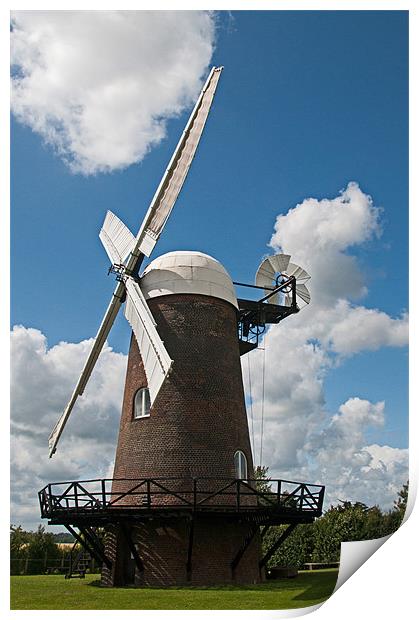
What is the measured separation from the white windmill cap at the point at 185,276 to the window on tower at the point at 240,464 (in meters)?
3.97

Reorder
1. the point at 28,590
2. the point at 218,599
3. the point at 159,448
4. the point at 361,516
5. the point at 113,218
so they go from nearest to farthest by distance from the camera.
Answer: the point at 218,599 → the point at 28,590 → the point at 159,448 → the point at 113,218 → the point at 361,516

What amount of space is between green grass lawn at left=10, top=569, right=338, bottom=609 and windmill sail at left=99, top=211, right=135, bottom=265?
823cm

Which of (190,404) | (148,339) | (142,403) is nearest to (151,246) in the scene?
(148,339)

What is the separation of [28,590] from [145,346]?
232 inches

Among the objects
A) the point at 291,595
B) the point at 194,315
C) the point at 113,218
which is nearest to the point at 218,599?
the point at 291,595

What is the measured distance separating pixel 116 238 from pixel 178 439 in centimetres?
639

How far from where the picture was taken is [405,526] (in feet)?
52.0

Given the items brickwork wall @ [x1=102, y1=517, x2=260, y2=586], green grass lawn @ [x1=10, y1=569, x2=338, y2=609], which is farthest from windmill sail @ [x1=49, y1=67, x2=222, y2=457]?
green grass lawn @ [x1=10, y1=569, x2=338, y2=609]

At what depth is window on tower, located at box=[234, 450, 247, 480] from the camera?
52.7 feet

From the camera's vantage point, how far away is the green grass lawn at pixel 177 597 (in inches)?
478

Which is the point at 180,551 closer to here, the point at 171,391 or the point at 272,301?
the point at 171,391

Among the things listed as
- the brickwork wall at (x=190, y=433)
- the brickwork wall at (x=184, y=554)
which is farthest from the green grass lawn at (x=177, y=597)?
the brickwork wall at (x=190, y=433)

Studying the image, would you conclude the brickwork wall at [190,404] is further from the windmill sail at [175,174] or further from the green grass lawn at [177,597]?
the green grass lawn at [177,597]

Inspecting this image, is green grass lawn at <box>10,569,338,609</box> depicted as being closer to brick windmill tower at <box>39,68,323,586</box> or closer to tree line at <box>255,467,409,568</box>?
brick windmill tower at <box>39,68,323,586</box>
